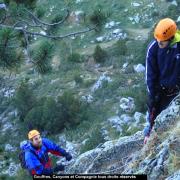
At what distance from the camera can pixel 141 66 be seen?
1681cm

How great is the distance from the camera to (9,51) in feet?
15.6

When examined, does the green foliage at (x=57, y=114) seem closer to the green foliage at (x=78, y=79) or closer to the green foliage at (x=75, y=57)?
the green foliage at (x=78, y=79)

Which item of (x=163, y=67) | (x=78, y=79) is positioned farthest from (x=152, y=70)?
(x=78, y=79)

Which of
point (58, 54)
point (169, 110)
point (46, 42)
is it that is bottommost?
point (58, 54)

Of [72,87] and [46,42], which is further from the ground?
[46,42]

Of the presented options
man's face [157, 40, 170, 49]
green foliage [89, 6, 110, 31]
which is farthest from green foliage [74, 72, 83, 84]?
man's face [157, 40, 170, 49]

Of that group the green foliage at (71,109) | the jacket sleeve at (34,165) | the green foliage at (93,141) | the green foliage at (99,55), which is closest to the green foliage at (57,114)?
the green foliage at (71,109)

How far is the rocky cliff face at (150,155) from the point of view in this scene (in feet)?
11.8

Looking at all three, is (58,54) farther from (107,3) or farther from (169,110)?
(169,110)

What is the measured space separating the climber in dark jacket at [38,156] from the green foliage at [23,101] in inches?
393

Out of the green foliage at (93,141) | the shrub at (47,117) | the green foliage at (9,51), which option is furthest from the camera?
the shrub at (47,117)

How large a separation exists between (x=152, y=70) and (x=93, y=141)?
292 inches

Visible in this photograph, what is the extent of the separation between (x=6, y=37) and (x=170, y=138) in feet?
6.00

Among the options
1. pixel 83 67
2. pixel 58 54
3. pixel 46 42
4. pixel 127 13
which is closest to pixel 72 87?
pixel 83 67
